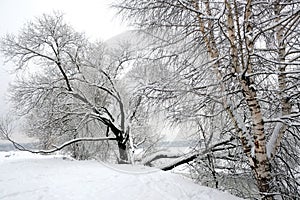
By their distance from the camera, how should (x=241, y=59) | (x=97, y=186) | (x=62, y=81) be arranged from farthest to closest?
1. (x=62, y=81)
2. (x=97, y=186)
3. (x=241, y=59)

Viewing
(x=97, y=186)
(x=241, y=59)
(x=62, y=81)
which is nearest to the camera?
(x=241, y=59)

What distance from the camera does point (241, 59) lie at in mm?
2738

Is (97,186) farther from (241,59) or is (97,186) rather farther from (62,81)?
(62,81)

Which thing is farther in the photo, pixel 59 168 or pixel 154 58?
pixel 59 168

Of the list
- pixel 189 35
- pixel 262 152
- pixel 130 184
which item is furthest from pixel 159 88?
pixel 130 184

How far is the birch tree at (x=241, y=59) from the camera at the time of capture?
112 inches

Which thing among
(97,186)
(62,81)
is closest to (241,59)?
(97,186)

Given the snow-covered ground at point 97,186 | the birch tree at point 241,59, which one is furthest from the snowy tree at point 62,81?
the birch tree at point 241,59

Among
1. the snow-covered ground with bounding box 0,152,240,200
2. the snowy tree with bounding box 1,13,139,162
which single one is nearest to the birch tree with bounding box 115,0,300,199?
the snow-covered ground with bounding box 0,152,240,200

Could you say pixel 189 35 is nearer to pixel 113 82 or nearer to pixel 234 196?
pixel 234 196

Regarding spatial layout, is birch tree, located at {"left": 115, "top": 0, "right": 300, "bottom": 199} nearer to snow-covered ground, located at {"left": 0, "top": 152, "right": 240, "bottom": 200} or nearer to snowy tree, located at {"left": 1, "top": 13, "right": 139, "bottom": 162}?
snow-covered ground, located at {"left": 0, "top": 152, "right": 240, "bottom": 200}

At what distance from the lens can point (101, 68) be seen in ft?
31.0

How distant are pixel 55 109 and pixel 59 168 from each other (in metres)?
2.78

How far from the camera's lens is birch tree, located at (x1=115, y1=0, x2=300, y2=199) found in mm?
2848
